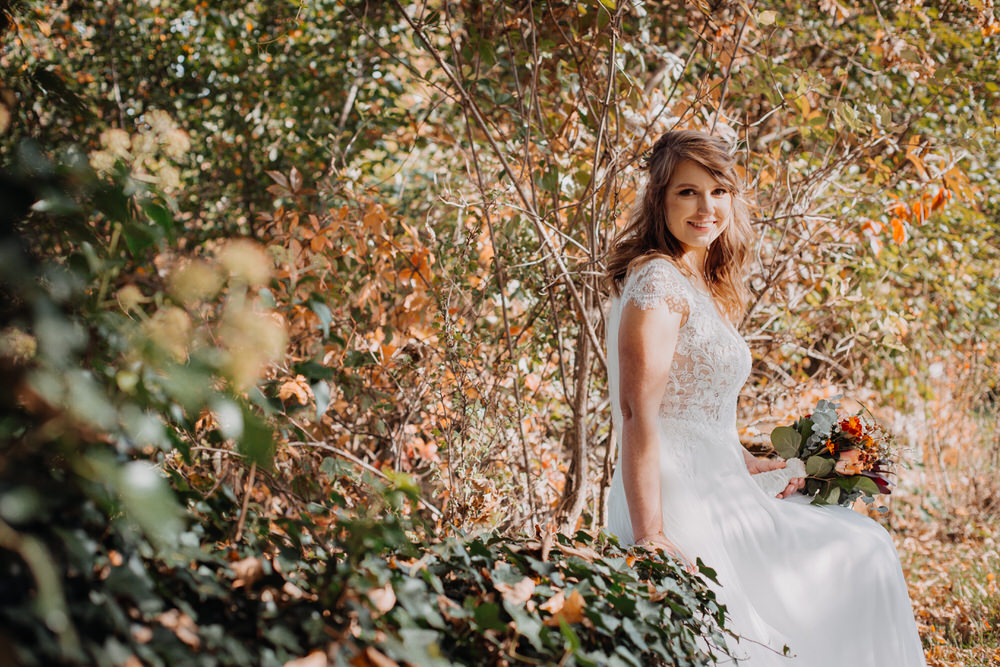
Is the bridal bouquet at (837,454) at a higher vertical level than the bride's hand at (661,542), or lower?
higher

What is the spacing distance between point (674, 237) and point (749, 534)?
88 cm

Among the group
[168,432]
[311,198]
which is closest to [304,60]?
[311,198]

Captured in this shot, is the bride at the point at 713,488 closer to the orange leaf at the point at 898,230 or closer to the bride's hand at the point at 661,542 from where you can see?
the bride's hand at the point at 661,542

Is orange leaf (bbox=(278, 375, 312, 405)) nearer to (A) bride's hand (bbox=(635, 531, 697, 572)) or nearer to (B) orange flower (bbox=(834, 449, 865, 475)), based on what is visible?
(A) bride's hand (bbox=(635, 531, 697, 572))

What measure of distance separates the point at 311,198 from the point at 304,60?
104 centimetres

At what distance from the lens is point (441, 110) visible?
13.5 feet

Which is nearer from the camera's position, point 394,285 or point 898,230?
point 394,285

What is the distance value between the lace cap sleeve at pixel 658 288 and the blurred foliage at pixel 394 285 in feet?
1.74

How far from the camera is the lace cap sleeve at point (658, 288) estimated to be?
71.3 inches

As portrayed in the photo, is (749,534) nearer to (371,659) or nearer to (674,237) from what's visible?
(674,237)

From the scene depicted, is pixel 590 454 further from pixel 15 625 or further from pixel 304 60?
pixel 304 60

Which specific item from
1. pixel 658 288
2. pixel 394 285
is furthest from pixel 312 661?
pixel 394 285

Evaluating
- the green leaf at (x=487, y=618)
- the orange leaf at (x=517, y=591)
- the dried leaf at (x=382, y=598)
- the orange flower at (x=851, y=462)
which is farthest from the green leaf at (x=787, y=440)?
the dried leaf at (x=382, y=598)

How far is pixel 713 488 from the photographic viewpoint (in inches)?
74.0
